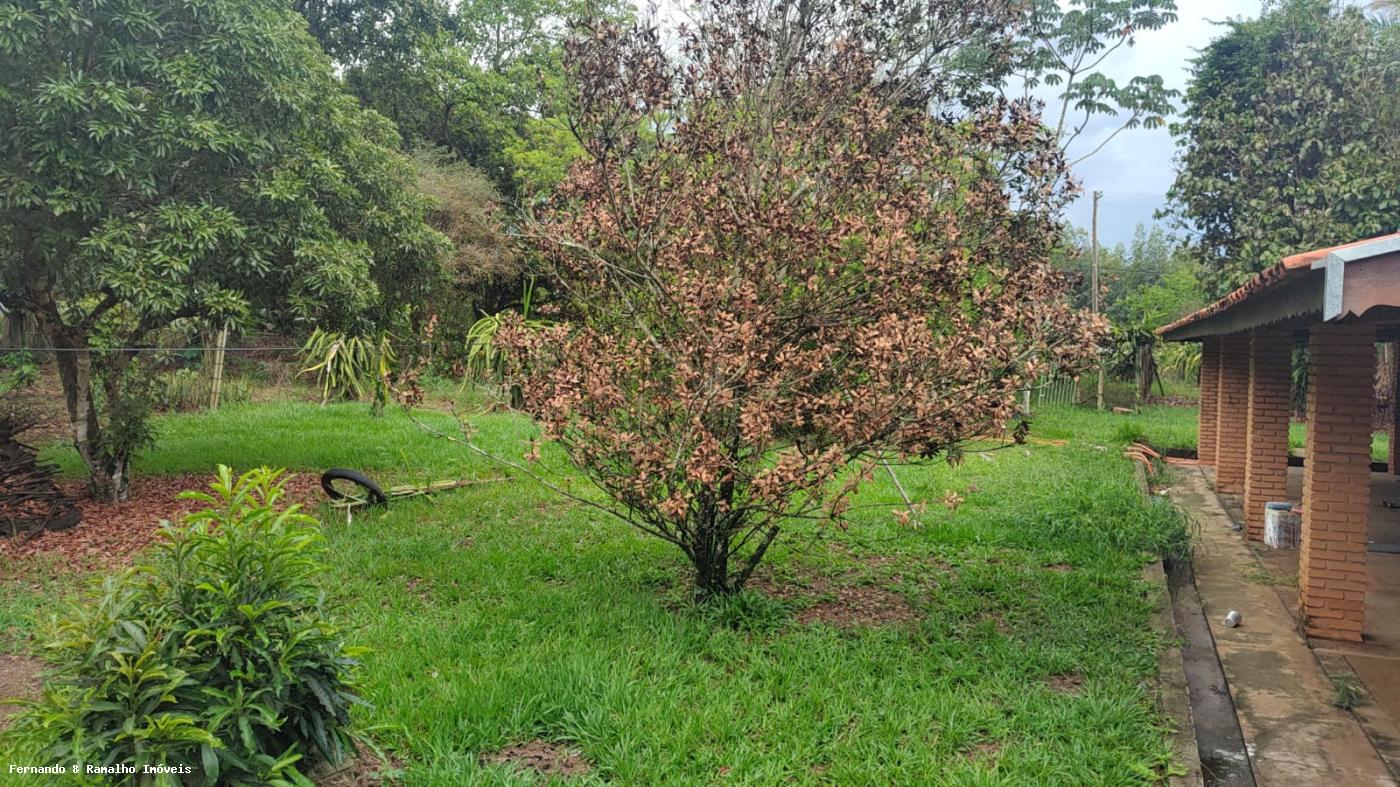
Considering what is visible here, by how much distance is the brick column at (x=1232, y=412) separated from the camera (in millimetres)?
8906

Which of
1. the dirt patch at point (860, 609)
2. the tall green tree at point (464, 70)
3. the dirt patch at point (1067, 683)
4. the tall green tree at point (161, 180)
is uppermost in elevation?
the tall green tree at point (464, 70)

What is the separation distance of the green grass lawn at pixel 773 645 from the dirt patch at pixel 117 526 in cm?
61

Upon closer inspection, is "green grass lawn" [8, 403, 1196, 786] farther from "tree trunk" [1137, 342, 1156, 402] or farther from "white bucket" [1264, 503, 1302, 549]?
"tree trunk" [1137, 342, 1156, 402]

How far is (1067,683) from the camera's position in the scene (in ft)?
13.0

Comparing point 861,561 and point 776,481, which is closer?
point 776,481

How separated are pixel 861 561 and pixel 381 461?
18.9 feet

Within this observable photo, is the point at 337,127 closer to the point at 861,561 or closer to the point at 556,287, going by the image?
the point at 556,287

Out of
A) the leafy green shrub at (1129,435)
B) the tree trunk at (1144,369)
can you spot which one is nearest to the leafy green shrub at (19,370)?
the leafy green shrub at (1129,435)

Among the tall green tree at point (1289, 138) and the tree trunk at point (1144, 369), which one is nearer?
the tall green tree at point (1289, 138)

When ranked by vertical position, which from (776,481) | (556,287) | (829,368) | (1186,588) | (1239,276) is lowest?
(1186,588)

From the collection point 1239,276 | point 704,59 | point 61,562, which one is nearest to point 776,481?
point 704,59

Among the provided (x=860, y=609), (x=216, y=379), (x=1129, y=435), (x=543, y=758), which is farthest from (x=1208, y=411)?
(x=216, y=379)

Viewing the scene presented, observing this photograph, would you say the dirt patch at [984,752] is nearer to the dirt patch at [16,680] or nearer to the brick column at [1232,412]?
the dirt patch at [16,680]

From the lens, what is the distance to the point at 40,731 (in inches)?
89.7
